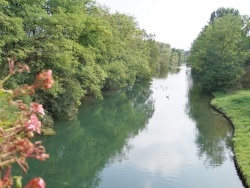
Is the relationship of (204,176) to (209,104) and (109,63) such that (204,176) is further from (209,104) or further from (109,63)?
(109,63)

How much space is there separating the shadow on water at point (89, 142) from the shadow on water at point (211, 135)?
188 inches

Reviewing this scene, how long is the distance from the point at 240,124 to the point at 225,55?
21853 mm

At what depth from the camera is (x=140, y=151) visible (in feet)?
68.3

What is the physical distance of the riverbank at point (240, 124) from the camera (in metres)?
16.9

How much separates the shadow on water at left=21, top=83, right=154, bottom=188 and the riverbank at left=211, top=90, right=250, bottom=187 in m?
6.71

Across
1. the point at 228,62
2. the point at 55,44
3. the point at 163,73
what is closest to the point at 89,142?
the point at 55,44

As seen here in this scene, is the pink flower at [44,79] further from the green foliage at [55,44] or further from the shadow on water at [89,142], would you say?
the green foliage at [55,44]

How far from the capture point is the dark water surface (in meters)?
16.0

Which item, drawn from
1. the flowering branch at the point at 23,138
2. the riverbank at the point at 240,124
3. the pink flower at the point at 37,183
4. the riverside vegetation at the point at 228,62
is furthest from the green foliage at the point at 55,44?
the pink flower at the point at 37,183

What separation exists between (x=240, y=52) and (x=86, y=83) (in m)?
28.1

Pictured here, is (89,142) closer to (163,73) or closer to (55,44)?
(55,44)

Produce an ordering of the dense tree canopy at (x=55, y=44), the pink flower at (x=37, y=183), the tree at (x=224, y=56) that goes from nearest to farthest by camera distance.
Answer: the pink flower at (x=37, y=183) < the dense tree canopy at (x=55, y=44) < the tree at (x=224, y=56)

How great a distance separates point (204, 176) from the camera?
55.6 feet

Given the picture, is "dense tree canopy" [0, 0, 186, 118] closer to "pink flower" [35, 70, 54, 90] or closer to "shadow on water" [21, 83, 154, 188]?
"shadow on water" [21, 83, 154, 188]
